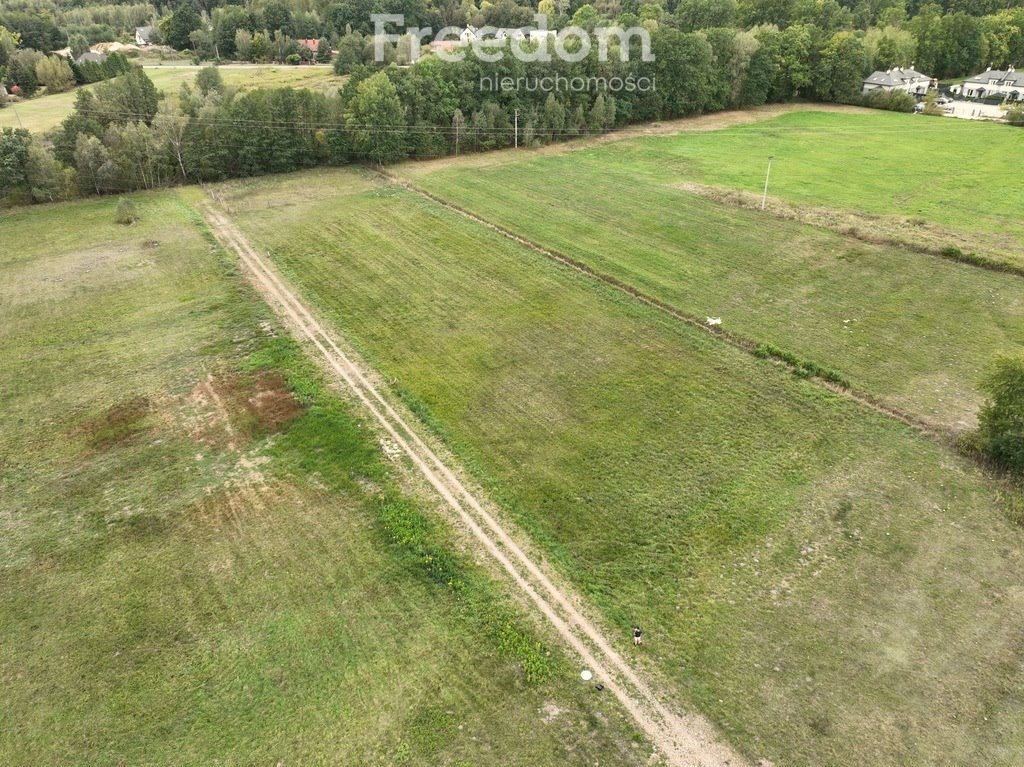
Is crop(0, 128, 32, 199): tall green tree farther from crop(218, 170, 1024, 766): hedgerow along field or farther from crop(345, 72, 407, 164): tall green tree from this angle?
crop(218, 170, 1024, 766): hedgerow along field

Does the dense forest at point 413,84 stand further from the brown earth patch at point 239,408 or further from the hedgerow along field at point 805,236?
the brown earth patch at point 239,408

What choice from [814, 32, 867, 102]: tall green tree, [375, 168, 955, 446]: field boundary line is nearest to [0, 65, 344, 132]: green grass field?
[375, 168, 955, 446]: field boundary line

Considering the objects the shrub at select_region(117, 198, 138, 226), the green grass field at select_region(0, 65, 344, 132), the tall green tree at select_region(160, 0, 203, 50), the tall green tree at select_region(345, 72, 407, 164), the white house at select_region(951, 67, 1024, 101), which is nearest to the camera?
the shrub at select_region(117, 198, 138, 226)

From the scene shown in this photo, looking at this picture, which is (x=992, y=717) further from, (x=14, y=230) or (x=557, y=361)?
(x=14, y=230)

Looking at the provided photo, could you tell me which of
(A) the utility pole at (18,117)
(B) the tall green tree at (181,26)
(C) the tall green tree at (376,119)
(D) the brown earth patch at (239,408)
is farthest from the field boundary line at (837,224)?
(B) the tall green tree at (181,26)

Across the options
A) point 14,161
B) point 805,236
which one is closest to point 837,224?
point 805,236

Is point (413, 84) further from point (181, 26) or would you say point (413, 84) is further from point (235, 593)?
point (181, 26)
